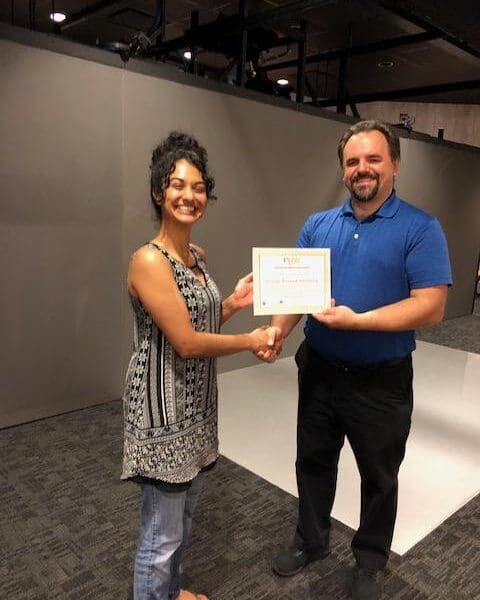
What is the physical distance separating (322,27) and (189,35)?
1.44 metres

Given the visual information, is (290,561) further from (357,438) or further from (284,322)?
(284,322)

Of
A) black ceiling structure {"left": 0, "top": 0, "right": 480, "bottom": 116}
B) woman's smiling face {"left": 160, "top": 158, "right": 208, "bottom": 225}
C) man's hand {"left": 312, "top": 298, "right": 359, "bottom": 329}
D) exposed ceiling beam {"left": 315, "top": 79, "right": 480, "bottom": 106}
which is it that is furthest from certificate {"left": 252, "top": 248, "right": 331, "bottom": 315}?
exposed ceiling beam {"left": 315, "top": 79, "right": 480, "bottom": 106}

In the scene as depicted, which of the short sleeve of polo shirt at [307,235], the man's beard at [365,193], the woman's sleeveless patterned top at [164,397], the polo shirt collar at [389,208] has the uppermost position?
the man's beard at [365,193]

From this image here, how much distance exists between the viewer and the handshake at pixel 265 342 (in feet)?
4.77

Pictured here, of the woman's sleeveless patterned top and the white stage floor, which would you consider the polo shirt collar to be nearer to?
the woman's sleeveless patterned top

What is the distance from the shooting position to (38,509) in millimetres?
2131

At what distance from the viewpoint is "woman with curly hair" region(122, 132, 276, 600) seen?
1.23m

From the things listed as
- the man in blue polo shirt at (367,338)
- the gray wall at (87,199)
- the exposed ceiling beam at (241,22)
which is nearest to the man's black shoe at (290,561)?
the man in blue polo shirt at (367,338)

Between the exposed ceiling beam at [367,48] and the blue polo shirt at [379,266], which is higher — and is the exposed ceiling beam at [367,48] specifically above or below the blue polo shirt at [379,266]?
above

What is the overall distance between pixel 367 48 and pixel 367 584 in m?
4.92

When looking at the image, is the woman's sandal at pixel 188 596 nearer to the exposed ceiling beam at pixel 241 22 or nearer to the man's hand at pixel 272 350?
the man's hand at pixel 272 350

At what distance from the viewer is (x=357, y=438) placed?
1654 millimetres

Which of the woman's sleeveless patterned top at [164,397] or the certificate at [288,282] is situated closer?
the woman's sleeveless patterned top at [164,397]

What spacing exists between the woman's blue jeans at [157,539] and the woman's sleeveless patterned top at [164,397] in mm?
73
